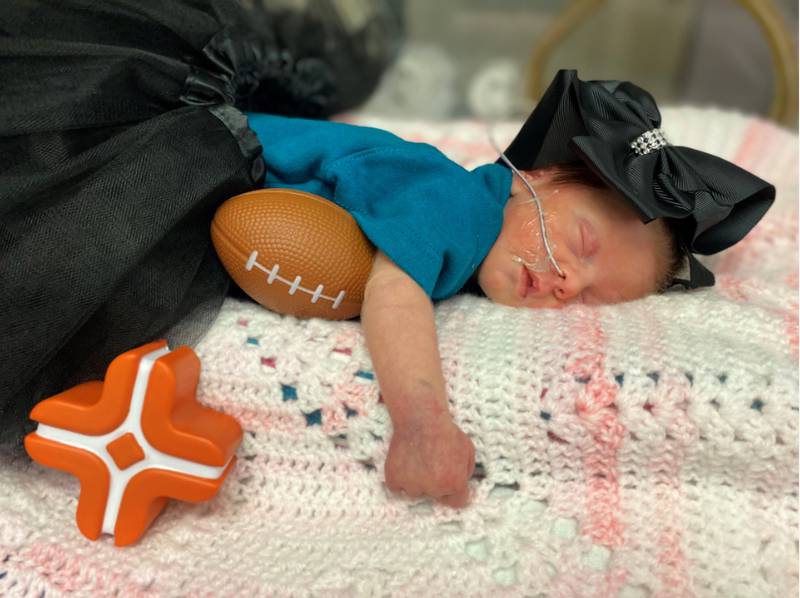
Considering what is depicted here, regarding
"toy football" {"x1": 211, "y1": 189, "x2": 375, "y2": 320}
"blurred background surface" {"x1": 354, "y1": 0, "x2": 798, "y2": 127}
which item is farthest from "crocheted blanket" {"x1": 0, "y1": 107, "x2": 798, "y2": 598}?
"blurred background surface" {"x1": 354, "y1": 0, "x2": 798, "y2": 127}

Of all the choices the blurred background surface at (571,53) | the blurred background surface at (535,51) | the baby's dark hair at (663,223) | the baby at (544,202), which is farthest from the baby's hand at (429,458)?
the blurred background surface at (571,53)

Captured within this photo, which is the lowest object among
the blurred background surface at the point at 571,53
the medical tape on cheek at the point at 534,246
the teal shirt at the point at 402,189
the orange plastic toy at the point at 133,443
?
the blurred background surface at the point at 571,53

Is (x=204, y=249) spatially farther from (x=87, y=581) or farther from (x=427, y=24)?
(x=427, y=24)

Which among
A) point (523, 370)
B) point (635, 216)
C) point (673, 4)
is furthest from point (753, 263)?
point (673, 4)

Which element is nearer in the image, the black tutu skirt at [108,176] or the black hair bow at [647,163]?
the black tutu skirt at [108,176]

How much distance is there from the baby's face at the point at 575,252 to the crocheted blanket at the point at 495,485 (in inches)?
3.7

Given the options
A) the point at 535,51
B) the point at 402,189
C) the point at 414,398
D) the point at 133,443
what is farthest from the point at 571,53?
the point at 133,443

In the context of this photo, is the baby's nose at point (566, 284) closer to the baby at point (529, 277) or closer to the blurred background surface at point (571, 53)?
the baby at point (529, 277)

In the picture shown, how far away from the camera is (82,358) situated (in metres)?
0.82

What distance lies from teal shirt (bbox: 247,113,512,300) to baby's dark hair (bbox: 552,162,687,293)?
0.07 meters

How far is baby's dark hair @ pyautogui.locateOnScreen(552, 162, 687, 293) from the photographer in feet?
3.17

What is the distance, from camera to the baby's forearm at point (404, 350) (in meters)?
0.74

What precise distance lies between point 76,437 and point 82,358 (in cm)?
11

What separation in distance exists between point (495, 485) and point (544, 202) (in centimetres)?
38
